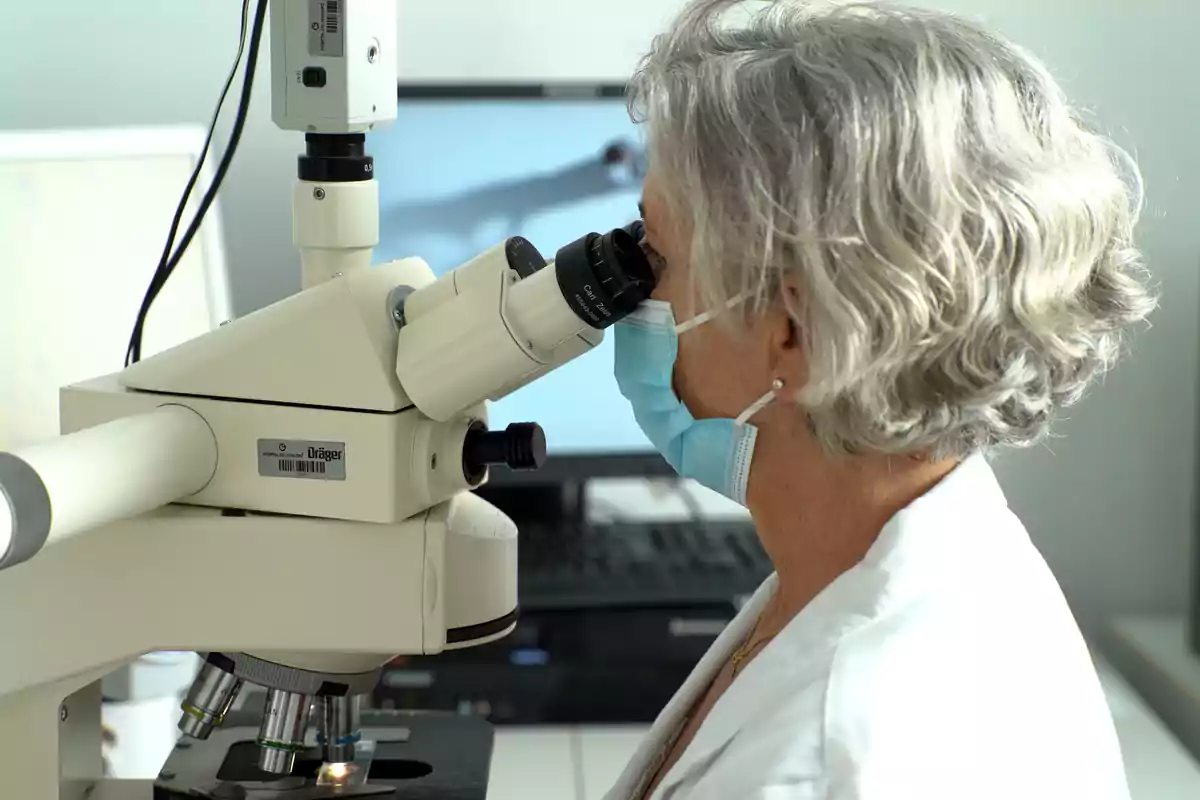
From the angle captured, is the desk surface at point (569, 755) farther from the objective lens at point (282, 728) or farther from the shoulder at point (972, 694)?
the shoulder at point (972, 694)

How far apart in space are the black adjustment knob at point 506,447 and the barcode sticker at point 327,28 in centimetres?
27

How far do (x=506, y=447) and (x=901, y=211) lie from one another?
30cm

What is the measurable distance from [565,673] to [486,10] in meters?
0.98

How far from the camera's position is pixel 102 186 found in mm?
1591

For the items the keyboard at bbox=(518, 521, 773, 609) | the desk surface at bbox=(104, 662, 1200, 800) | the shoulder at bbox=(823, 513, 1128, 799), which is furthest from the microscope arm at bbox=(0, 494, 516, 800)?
the keyboard at bbox=(518, 521, 773, 609)

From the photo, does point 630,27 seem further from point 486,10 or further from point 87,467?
point 87,467

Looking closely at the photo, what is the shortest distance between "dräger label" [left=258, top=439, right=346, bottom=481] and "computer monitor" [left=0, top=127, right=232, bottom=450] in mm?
590

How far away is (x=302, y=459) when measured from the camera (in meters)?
0.84

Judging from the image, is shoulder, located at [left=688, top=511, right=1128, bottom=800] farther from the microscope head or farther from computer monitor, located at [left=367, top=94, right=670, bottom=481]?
computer monitor, located at [left=367, top=94, right=670, bottom=481]

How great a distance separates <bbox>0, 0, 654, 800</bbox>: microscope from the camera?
0.84m

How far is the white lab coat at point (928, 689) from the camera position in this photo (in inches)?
31.8

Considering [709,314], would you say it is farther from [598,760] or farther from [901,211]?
[598,760]

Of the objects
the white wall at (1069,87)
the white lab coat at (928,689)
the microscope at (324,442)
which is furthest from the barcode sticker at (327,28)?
the white wall at (1069,87)

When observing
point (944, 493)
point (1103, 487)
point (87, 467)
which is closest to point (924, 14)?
point (944, 493)
